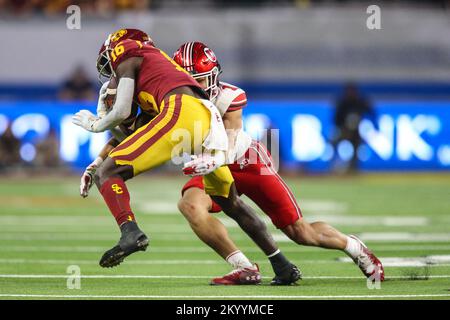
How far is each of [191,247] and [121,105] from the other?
3439mm

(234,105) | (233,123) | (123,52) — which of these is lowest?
(233,123)

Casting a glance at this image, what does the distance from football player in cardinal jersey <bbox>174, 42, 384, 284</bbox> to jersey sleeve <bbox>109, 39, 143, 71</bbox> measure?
44 centimetres

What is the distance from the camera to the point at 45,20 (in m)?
20.9

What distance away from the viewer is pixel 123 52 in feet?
22.3

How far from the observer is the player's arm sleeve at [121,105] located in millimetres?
6652

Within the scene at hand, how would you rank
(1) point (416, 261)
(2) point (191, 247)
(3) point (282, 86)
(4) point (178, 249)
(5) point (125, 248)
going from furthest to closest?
(3) point (282, 86) < (2) point (191, 247) < (4) point (178, 249) < (1) point (416, 261) < (5) point (125, 248)

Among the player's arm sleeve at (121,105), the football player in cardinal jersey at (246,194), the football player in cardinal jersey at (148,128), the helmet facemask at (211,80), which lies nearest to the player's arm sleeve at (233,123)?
the football player in cardinal jersey at (246,194)

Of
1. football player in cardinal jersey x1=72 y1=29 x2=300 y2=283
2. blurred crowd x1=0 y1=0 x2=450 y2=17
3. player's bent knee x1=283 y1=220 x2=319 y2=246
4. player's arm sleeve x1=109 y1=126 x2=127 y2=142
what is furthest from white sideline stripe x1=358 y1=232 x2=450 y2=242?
blurred crowd x1=0 y1=0 x2=450 y2=17

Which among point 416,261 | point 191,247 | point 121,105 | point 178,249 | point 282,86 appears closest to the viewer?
point 121,105

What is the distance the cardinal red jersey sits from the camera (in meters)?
6.72

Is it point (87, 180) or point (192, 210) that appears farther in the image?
point (192, 210)

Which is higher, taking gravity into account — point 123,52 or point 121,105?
point 123,52

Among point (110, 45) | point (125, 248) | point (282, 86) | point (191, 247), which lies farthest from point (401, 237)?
point (282, 86)

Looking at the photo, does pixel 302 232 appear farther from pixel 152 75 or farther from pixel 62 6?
pixel 62 6
